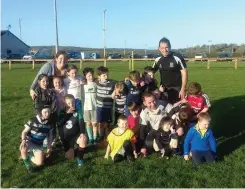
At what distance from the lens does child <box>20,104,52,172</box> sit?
5984mm

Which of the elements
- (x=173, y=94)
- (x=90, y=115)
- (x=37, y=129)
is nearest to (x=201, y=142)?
(x=173, y=94)

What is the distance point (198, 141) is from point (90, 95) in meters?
2.55

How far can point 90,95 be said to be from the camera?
25.2 feet

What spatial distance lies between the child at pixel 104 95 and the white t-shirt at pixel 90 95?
8cm

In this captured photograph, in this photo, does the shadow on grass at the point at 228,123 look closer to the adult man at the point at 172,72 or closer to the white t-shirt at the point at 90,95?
the adult man at the point at 172,72

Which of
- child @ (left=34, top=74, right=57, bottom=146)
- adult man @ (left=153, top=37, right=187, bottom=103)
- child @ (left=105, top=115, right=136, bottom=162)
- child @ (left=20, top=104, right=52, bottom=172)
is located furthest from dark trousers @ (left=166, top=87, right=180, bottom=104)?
child @ (left=20, top=104, right=52, bottom=172)

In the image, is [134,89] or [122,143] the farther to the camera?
[134,89]

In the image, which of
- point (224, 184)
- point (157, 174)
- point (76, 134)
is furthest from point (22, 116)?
point (224, 184)

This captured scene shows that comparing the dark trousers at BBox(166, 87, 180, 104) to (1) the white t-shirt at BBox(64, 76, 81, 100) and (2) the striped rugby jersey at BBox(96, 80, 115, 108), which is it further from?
(1) the white t-shirt at BBox(64, 76, 81, 100)

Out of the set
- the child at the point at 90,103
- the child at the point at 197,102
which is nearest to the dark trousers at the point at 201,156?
the child at the point at 197,102

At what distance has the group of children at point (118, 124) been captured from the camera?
613cm

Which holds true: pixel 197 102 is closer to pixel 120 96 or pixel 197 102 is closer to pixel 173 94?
pixel 173 94

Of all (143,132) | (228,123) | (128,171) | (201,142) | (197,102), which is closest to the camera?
(128,171)

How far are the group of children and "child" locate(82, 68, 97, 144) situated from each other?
23 mm
